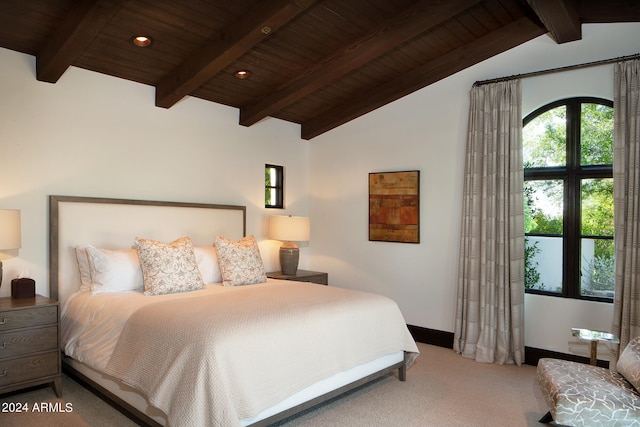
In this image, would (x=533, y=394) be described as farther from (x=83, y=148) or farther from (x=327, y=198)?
(x=83, y=148)

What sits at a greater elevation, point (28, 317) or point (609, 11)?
point (609, 11)

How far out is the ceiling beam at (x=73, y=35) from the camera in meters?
2.81

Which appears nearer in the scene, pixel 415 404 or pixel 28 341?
pixel 28 341

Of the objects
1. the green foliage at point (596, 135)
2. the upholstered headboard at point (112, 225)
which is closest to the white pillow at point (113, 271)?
the upholstered headboard at point (112, 225)

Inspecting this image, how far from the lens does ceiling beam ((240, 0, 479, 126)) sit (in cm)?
337

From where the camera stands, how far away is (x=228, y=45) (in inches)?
134

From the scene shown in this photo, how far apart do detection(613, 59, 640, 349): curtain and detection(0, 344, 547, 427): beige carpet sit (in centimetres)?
92

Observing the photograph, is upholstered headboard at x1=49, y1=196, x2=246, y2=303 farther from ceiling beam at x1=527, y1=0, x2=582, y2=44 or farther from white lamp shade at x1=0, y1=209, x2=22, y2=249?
ceiling beam at x1=527, y1=0, x2=582, y2=44

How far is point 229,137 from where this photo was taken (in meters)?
5.01

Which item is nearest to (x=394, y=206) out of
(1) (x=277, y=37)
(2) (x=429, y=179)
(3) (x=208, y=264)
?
(2) (x=429, y=179)

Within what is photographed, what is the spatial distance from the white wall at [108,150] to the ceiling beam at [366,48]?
0.57 m

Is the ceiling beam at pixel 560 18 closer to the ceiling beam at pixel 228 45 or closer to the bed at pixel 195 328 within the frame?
the ceiling beam at pixel 228 45

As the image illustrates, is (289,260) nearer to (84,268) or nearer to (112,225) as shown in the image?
(112,225)

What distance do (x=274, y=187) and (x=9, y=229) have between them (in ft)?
9.87
